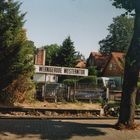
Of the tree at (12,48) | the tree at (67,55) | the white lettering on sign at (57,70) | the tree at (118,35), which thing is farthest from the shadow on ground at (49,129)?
the tree at (118,35)

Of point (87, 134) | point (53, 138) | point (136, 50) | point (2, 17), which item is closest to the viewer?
point (53, 138)

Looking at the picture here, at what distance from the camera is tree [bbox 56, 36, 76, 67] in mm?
69750

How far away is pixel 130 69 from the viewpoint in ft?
52.1

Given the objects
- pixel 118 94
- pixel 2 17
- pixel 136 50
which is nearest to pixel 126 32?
pixel 118 94

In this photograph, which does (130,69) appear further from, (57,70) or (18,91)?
(57,70)

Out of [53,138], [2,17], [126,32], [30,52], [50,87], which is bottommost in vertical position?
[53,138]

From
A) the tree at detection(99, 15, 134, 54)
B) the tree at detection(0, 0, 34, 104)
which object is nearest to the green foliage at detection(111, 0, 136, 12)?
the tree at detection(0, 0, 34, 104)

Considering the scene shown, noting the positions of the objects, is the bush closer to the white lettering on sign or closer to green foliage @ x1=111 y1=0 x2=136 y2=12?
the white lettering on sign

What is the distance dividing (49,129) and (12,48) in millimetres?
13099

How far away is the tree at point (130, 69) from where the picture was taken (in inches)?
614

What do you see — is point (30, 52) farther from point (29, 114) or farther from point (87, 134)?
point (87, 134)

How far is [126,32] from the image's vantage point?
357 ft

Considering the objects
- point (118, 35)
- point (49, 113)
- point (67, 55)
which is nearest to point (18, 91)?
point (49, 113)

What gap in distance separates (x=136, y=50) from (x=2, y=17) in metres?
13.5
